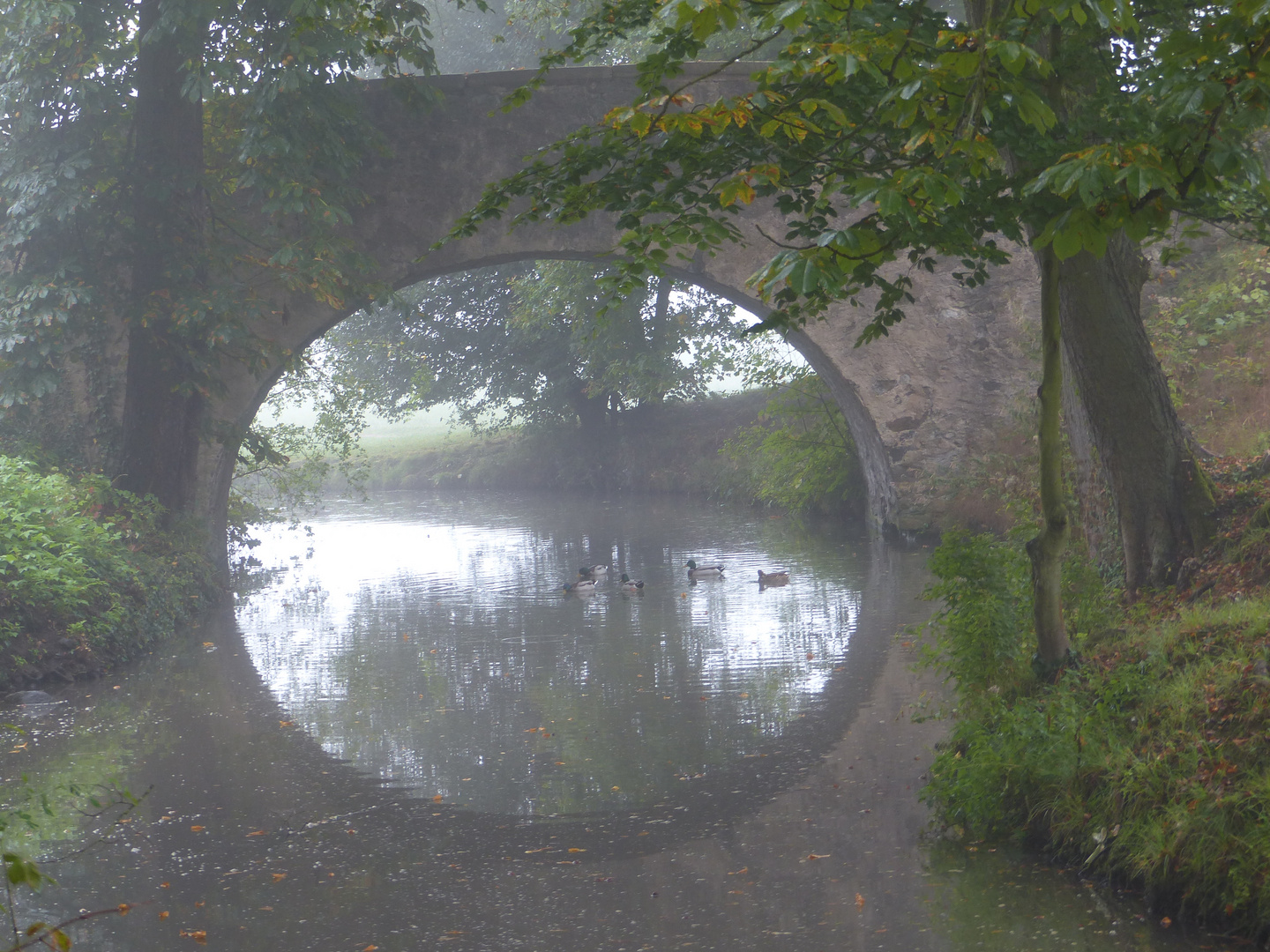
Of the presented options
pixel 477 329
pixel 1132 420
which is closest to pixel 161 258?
pixel 1132 420

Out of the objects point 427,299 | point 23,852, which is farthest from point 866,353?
point 427,299

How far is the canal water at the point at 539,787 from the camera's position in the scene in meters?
4.54

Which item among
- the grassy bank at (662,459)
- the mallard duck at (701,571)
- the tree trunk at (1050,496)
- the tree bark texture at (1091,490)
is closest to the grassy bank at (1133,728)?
the tree trunk at (1050,496)

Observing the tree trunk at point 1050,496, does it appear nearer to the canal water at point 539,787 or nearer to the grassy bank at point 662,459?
the canal water at point 539,787

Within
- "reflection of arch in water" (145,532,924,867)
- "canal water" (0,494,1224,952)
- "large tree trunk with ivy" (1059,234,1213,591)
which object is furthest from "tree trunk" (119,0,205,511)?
"large tree trunk with ivy" (1059,234,1213,591)

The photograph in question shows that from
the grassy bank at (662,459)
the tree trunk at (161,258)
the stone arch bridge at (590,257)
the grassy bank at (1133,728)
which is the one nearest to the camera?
the grassy bank at (1133,728)

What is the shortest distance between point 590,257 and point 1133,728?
30.5ft

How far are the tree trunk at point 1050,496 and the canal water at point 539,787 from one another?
1021 millimetres

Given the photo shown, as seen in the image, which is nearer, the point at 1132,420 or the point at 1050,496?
the point at 1050,496

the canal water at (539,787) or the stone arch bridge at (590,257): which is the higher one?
the stone arch bridge at (590,257)

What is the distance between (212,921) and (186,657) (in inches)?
235

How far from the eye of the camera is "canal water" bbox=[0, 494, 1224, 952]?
4539mm

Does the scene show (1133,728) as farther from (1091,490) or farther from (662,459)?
(662,459)

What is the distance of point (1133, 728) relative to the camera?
16.5ft
